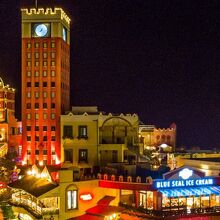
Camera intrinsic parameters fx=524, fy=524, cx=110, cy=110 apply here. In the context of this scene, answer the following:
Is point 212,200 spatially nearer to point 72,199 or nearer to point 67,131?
point 72,199

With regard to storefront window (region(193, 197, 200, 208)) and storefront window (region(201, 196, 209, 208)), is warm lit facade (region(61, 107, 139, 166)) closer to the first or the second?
storefront window (region(201, 196, 209, 208))

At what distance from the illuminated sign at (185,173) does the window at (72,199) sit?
33.7 ft

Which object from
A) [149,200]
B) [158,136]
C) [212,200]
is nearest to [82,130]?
[149,200]

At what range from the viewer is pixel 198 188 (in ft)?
167

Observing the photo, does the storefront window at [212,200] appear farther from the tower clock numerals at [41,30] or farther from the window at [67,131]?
Result: the tower clock numerals at [41,30]

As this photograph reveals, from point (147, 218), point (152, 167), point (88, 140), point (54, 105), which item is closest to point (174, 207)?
point (147, 218)

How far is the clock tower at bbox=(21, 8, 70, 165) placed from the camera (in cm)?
7969


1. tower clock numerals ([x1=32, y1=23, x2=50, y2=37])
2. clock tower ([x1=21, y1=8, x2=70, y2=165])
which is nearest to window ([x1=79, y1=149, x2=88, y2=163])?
clock tower ([x1=21, y1=8, x2=70, y2=165])

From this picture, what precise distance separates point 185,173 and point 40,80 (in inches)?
1429

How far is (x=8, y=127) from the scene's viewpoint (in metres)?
83.9

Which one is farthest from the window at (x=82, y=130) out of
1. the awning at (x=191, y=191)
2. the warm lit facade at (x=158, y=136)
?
the warm lit facade at (x=158, y=136)

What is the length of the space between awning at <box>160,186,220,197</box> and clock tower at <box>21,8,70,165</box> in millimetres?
33561

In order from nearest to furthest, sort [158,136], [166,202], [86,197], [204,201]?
1. [166,202]
2. [86,197]
3. [204,201]
4. [158,136]

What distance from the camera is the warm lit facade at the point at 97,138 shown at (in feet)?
227
